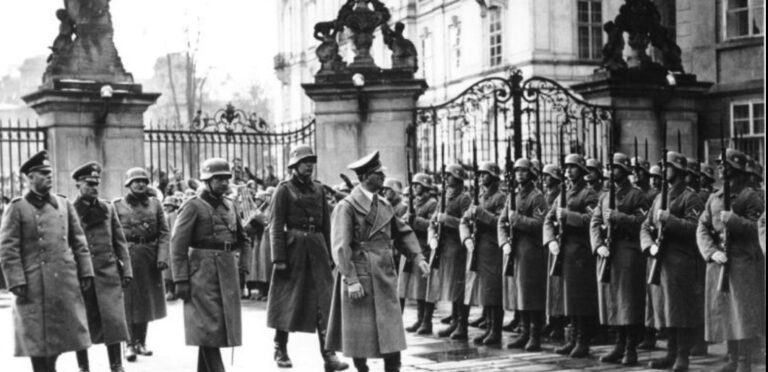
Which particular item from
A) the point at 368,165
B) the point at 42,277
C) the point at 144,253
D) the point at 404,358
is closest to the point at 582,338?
the point at 404,358

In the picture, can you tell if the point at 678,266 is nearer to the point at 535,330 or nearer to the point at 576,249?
the point at 576,249

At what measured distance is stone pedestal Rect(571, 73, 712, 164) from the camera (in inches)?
674

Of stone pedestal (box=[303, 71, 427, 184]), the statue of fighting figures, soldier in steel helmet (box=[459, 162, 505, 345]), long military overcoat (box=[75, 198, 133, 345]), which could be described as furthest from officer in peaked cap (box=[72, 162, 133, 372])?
the statue of fighting figures

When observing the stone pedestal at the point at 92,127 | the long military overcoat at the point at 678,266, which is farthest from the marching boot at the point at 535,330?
the stone pedestal at the point at 92,127

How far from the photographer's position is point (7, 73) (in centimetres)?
8969

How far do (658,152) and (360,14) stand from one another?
5283 millimetres

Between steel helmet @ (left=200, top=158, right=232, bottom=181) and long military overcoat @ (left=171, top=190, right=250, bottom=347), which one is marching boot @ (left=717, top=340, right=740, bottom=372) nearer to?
long military overcoat @ (left=171, top=190, right=250, bottom=347)

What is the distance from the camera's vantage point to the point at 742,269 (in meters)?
9.70

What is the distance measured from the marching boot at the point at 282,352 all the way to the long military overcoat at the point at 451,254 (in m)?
2.72

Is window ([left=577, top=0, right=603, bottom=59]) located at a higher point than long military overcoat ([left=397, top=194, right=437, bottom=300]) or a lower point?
higher

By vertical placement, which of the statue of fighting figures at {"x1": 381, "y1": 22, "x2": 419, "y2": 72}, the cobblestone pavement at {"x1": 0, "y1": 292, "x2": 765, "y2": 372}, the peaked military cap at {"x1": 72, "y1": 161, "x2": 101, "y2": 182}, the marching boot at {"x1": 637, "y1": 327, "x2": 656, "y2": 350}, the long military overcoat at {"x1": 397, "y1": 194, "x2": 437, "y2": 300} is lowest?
the cobblestone pavement at {"x1": 0, "y1": 292, "x2": 765, "y2": 372}

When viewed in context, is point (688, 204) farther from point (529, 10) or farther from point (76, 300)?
point (529, 10)

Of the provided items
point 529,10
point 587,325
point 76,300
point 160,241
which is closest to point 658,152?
point 587,325

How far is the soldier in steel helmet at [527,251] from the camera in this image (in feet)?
39.6
